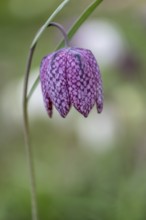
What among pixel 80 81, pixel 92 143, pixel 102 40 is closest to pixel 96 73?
pixel 80 81

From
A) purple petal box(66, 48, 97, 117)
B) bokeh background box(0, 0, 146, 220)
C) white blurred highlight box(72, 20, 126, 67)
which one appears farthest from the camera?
white blurred highlight box(72, 20, 126, 67)

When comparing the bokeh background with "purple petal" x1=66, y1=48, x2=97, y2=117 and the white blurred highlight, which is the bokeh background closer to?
the white blurred highlight

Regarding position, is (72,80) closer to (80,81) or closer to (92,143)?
(80,81)

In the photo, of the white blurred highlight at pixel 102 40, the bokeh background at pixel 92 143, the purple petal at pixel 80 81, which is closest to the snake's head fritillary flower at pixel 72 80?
the purple petal at pixel 80 81

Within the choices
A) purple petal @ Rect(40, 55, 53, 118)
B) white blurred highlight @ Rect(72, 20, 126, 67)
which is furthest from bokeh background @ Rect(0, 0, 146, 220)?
purple petal @ Rect(40, 55, 53, 118)

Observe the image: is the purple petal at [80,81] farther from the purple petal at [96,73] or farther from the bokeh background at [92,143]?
the bokeh background at [92,143]
